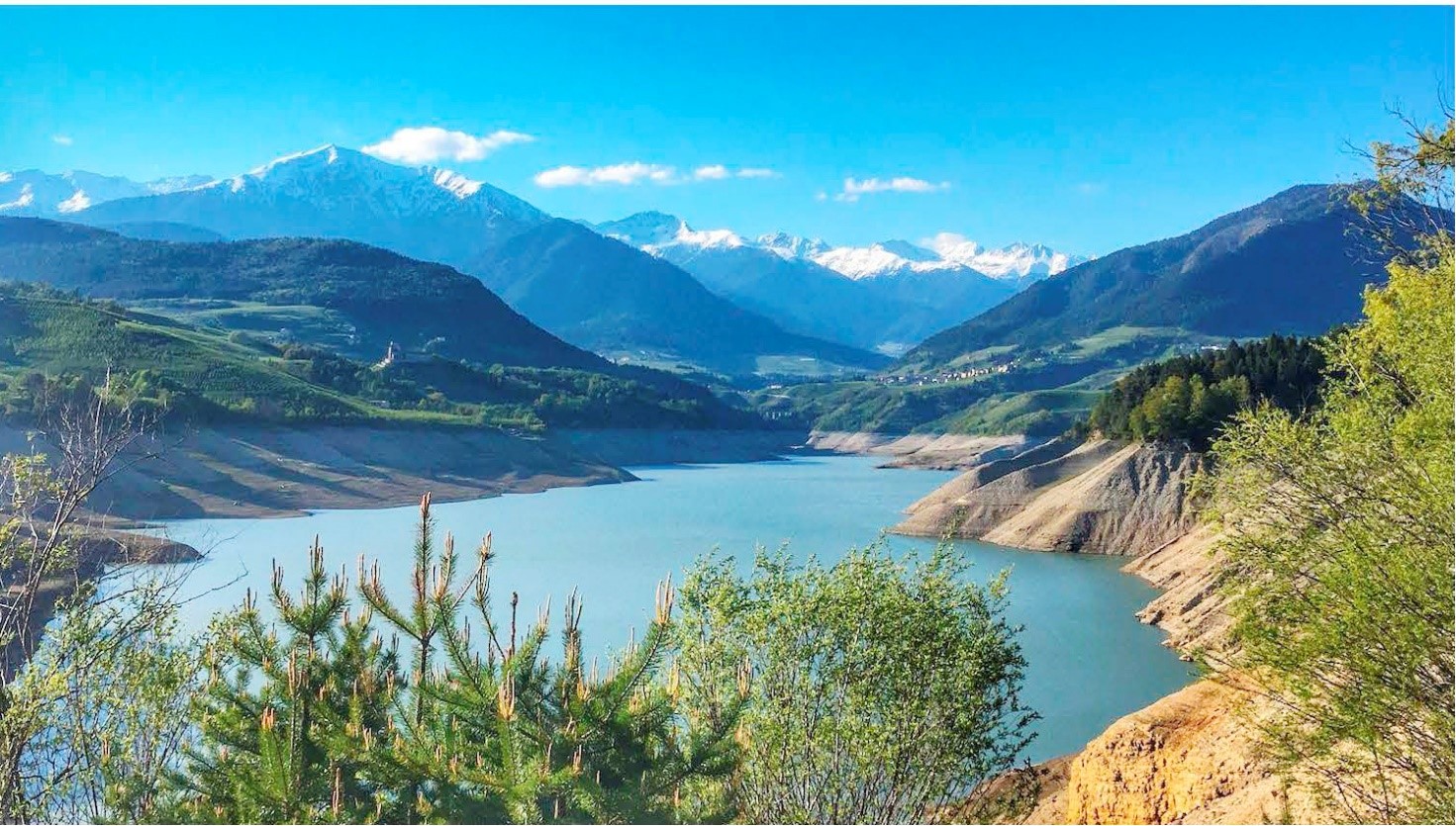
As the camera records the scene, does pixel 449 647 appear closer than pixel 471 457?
Yes

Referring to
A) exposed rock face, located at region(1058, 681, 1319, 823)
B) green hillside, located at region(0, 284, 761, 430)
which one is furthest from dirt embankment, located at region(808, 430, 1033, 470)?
exposed rock face, located at region(1058, 681, 1319, 823)

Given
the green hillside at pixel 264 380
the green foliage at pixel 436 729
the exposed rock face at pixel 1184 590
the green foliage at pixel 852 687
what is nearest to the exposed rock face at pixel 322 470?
the green hillside at pixel 264 380

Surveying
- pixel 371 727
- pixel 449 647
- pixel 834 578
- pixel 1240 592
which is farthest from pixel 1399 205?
pixel 371 727

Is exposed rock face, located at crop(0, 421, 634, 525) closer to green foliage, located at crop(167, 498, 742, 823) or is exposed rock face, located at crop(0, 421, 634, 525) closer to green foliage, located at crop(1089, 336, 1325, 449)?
green foliage, located at crop(1089, 336, 1325, 449)

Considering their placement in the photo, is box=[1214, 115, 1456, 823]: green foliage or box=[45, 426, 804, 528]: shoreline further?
box=[45, 426, 804, 528]: shoreline

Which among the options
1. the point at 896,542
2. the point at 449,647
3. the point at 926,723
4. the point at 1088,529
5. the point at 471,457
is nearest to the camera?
the point at 449,647

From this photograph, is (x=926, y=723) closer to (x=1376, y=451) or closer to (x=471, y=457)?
(x=1376, y=451)

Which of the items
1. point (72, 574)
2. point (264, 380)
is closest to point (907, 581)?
point (72, 574)
